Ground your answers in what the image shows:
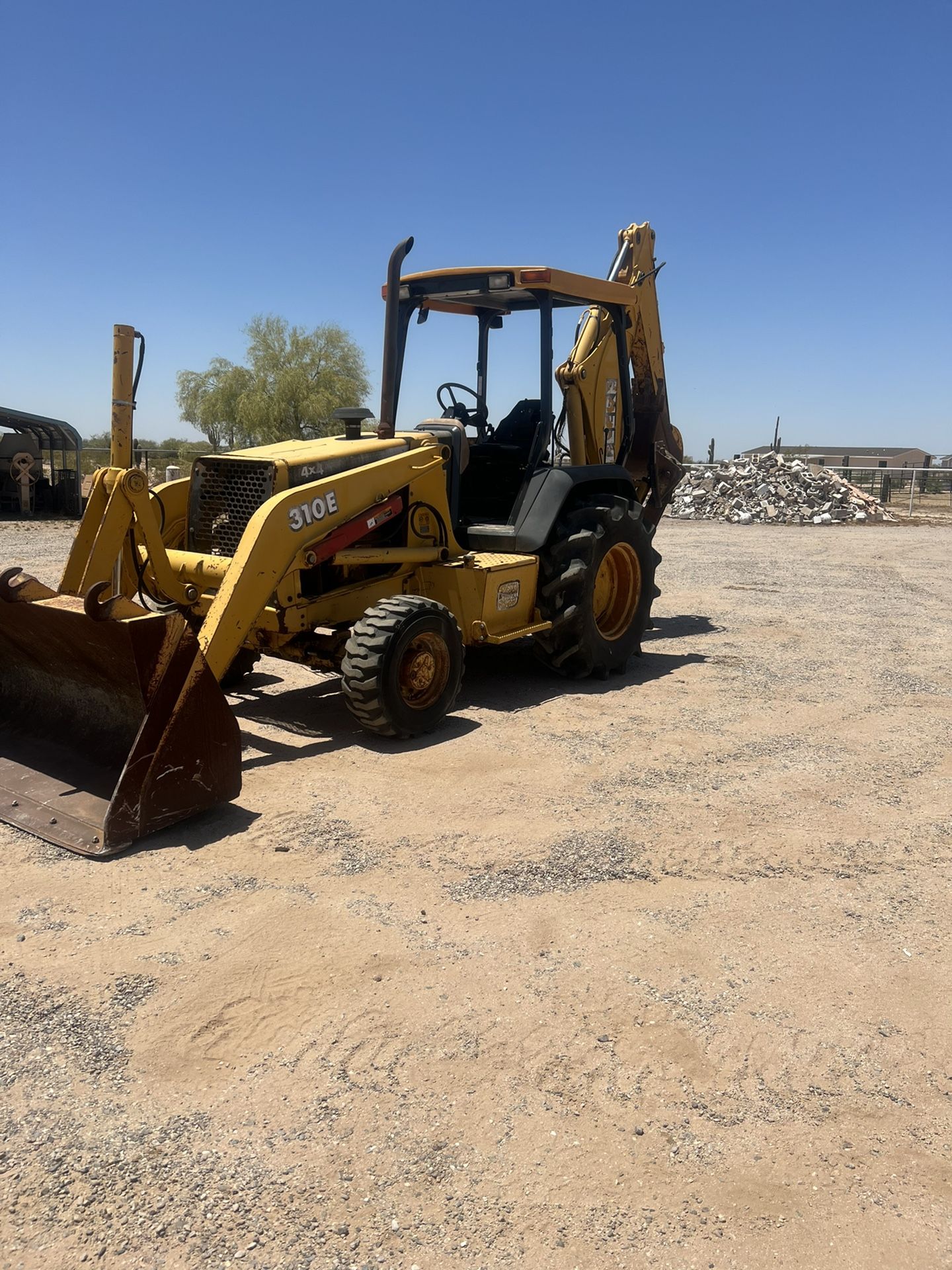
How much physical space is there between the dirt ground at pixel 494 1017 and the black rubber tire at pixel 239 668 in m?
0.95

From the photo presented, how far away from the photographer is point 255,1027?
3033 millimetres

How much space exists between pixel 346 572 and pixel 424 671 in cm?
92

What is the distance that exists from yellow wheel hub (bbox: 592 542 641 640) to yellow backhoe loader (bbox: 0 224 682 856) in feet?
0.05

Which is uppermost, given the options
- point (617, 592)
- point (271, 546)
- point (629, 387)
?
point (629, 387)

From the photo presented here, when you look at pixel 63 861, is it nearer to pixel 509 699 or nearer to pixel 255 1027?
pixel 255 1027

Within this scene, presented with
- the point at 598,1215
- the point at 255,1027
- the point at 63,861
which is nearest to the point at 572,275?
the point at 63,861

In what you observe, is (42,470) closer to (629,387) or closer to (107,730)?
(629,387)

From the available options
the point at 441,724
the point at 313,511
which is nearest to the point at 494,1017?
the point at 441,724

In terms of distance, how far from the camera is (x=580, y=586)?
7.32 m

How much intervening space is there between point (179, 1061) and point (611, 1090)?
48.3 inches

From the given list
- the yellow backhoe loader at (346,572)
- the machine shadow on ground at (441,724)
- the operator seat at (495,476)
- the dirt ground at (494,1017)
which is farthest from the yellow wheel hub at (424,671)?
the operator seat at (495,476)

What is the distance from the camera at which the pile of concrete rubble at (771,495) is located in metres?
26.8

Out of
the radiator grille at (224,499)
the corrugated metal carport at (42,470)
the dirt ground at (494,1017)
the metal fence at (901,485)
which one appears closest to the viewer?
the dirt ground at (494,1017)

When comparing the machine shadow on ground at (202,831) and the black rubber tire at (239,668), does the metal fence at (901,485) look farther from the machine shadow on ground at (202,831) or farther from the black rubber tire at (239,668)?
the machine shadow on ground at (202,831)
